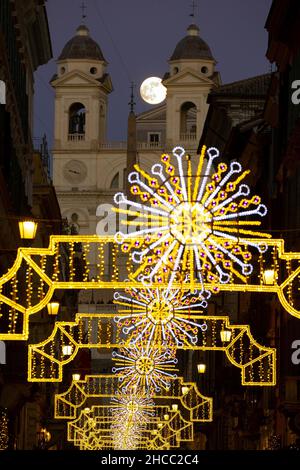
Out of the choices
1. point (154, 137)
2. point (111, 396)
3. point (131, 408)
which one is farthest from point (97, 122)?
point (111, 396)

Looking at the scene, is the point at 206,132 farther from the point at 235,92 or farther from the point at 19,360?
the point at 19,360

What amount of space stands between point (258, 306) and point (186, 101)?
393 ft

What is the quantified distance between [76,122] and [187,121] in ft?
35.1

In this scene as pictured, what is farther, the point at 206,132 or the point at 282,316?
the point at 206,132

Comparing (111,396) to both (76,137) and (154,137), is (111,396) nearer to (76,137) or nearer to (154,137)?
(76,137)

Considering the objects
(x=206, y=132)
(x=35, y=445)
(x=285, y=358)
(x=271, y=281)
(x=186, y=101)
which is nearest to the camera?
(x=271, y=281)

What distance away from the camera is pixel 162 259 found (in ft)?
96.8

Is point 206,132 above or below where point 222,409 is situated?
above

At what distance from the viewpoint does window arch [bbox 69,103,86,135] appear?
7195 inches

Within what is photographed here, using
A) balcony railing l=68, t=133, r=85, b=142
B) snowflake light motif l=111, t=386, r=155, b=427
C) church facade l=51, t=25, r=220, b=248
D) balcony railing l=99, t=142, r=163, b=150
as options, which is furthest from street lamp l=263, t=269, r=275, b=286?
balcony railing l=99, t=142, r=163, b=150

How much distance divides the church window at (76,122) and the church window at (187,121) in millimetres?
9845

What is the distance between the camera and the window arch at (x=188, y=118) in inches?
7042

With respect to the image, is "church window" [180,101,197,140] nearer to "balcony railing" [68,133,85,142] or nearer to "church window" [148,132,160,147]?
"church window" [148,132,160,147]

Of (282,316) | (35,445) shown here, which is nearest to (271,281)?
A: (282,316)
